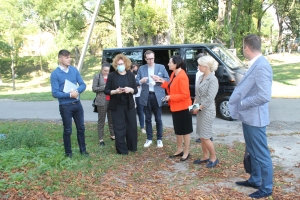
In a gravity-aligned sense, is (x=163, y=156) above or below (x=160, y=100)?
below

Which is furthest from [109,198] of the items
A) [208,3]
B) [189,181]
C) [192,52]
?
[208,3]

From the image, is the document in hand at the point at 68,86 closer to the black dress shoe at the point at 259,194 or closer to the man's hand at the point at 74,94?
the man's hand at the point at 74,94

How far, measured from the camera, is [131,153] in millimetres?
5938

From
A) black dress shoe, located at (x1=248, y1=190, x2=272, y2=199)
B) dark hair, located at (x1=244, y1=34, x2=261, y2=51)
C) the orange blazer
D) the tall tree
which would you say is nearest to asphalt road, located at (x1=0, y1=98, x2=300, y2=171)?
black dress shoe, located at (x1=248, y1=190, x2=272, y2=199)

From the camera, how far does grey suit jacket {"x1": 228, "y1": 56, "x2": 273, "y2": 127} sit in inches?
139

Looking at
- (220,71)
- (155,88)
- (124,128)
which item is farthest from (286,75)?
(124,128)

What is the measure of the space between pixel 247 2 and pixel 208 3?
7.34 metres

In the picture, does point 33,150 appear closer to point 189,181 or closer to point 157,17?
point 189,181

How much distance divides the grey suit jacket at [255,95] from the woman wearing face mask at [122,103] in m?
2.35

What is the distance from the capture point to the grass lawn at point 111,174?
404 centimetres

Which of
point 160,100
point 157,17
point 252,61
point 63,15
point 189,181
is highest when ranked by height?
point 63,15

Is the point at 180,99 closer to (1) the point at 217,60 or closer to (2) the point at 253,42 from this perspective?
(2) the point at 253,42

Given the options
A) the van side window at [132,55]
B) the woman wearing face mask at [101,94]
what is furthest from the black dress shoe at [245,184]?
A: the van side window at [132,55]

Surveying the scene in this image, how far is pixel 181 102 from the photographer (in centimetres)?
534
